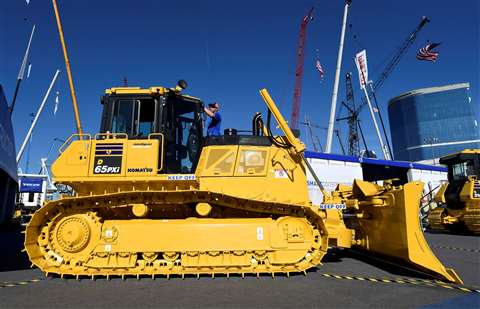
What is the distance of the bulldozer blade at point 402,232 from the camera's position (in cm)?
596

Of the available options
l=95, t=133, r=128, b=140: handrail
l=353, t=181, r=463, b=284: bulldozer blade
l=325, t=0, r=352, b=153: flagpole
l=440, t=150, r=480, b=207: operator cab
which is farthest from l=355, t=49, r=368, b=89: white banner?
l=95, t=133, r=128, b=140: handrail

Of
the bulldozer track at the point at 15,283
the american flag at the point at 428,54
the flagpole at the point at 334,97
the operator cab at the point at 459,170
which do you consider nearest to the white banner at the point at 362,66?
the flagpole at the point at 334,97

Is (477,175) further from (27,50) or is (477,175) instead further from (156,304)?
(27,50)

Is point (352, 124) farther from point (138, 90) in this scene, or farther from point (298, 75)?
point (138, 90)

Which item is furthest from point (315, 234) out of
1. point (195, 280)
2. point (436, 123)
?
point (436, 123)

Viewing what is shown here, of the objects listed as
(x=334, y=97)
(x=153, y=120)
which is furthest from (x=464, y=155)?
(x=334, y=97)

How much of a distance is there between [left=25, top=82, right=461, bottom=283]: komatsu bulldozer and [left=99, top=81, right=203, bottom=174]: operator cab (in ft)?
0.07

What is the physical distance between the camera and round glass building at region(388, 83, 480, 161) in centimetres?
15388

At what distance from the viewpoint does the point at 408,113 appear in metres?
171

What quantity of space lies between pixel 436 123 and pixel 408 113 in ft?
49.0

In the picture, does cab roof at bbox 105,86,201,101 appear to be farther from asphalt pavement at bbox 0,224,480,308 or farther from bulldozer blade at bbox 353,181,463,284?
bulldozer blade at bbox 353,181,463,284

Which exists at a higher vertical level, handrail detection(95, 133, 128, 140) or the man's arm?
the man's arm

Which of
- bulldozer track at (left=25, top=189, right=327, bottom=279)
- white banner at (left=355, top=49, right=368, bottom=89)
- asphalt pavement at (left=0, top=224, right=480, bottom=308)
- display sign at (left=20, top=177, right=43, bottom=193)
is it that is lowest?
asphalt pavement at (left=0, top=224, right=480, bottom=308)

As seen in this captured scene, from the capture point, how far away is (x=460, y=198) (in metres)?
15.0
